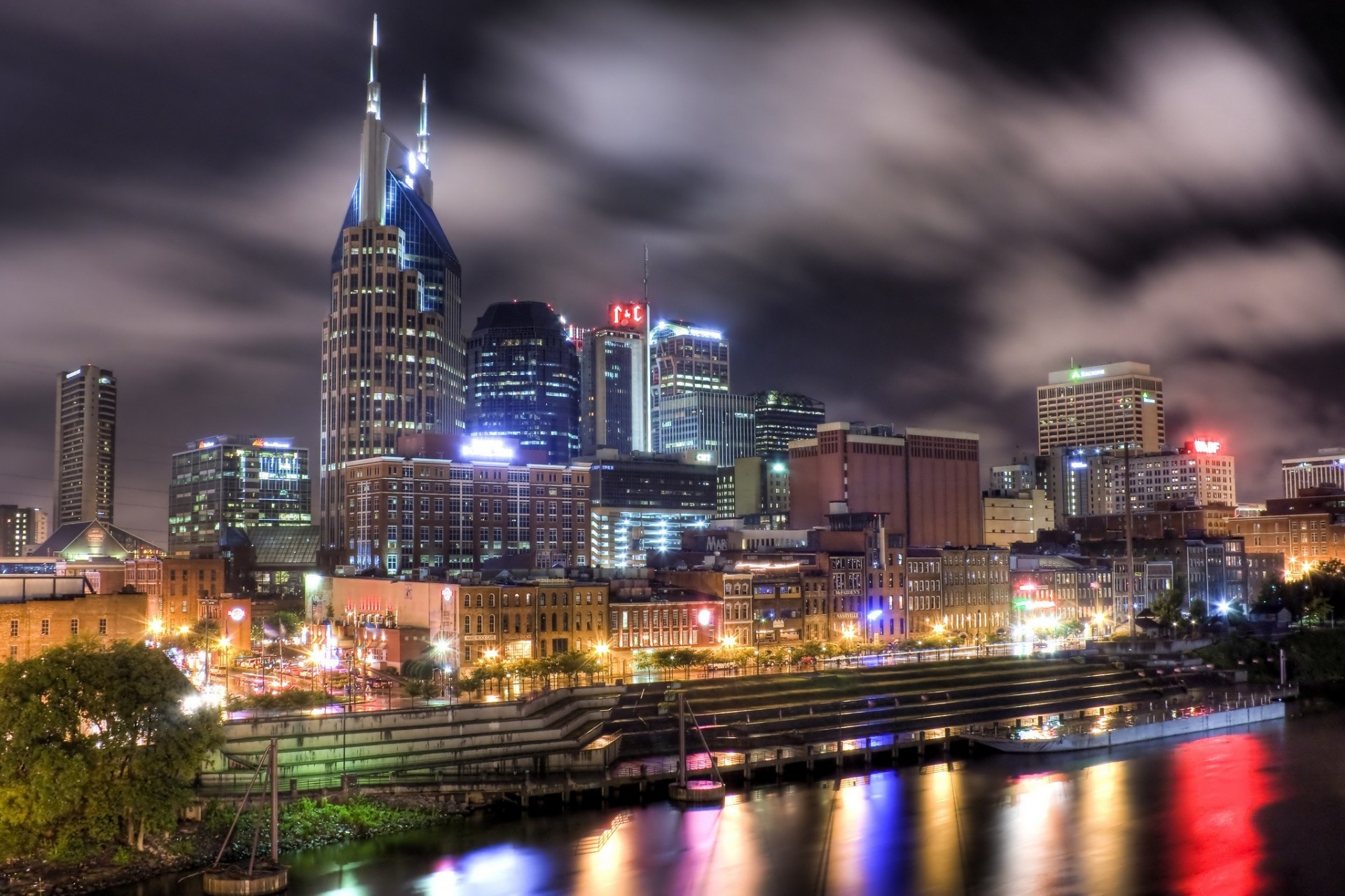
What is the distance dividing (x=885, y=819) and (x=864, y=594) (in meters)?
68.5

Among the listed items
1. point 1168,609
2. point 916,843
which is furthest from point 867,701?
point 1168,609

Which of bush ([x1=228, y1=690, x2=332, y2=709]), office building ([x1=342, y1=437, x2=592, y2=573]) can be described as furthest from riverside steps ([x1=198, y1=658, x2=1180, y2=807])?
office building ([x1=342, y1=437, x2=592, y2=573])

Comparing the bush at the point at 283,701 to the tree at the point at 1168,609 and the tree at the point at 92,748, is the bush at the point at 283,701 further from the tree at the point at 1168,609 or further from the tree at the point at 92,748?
the tree at the point at 1168,609

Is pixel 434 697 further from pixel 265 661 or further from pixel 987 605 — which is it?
pixel 987 605

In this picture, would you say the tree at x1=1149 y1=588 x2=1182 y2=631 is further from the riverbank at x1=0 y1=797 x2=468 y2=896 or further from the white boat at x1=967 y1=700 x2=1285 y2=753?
the riverbank at x1=0 y1=797 x2=468 y2=896

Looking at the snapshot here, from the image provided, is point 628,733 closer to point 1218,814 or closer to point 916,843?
point 916,843

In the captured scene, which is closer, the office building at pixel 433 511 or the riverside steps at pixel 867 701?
the riverside steps at pixel 867 701

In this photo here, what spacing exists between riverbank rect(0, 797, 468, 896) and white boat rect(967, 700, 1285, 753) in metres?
38.7

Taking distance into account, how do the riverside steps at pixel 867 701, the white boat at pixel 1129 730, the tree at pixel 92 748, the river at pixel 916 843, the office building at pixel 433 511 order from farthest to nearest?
1. the office building at pixel 433 511
2. the white boat at pixel 1129 730
3. the riverside steps at pixel 867 701
4. the river at pixel 916 843
5. the tree at pixel 92 748

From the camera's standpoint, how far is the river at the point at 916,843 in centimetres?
5538

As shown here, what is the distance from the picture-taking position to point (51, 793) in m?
53.0

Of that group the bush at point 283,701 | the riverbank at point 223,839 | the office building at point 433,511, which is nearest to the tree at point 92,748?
A: the riverbank at point 223,839

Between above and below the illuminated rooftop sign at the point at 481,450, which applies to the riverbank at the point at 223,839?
below

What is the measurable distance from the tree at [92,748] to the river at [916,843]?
352 centimetres
